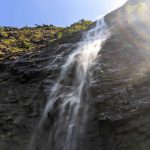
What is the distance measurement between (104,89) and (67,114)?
1.99 meters

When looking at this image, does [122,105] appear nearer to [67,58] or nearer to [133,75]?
[133,75]

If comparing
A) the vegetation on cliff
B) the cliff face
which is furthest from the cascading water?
the vegetation on cliff

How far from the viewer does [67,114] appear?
1673 centimetres

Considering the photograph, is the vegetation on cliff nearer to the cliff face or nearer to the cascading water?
the cliff face

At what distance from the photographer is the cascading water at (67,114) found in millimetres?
15779

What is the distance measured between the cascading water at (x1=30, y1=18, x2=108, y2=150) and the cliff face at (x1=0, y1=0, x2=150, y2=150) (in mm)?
435

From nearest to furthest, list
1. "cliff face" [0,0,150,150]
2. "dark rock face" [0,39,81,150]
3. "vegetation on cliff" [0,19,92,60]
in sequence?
1. "cliff face" [0,0,150,150]
2. "dark rock face" [0,39,81,150]
3. "vegetation on cliff" [0,19,92,60]

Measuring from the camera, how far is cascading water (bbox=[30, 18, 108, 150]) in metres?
15.8

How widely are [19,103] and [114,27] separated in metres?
11.6

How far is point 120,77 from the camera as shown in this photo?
1758 cm

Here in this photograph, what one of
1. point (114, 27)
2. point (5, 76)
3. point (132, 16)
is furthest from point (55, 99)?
point (132, 16)

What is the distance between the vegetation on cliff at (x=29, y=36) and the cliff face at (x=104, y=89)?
7.02 meters

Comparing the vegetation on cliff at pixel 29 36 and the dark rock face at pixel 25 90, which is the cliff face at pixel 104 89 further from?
the vegetation on cliff at pixel 29 36

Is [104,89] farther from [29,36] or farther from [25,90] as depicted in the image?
[29,36]
